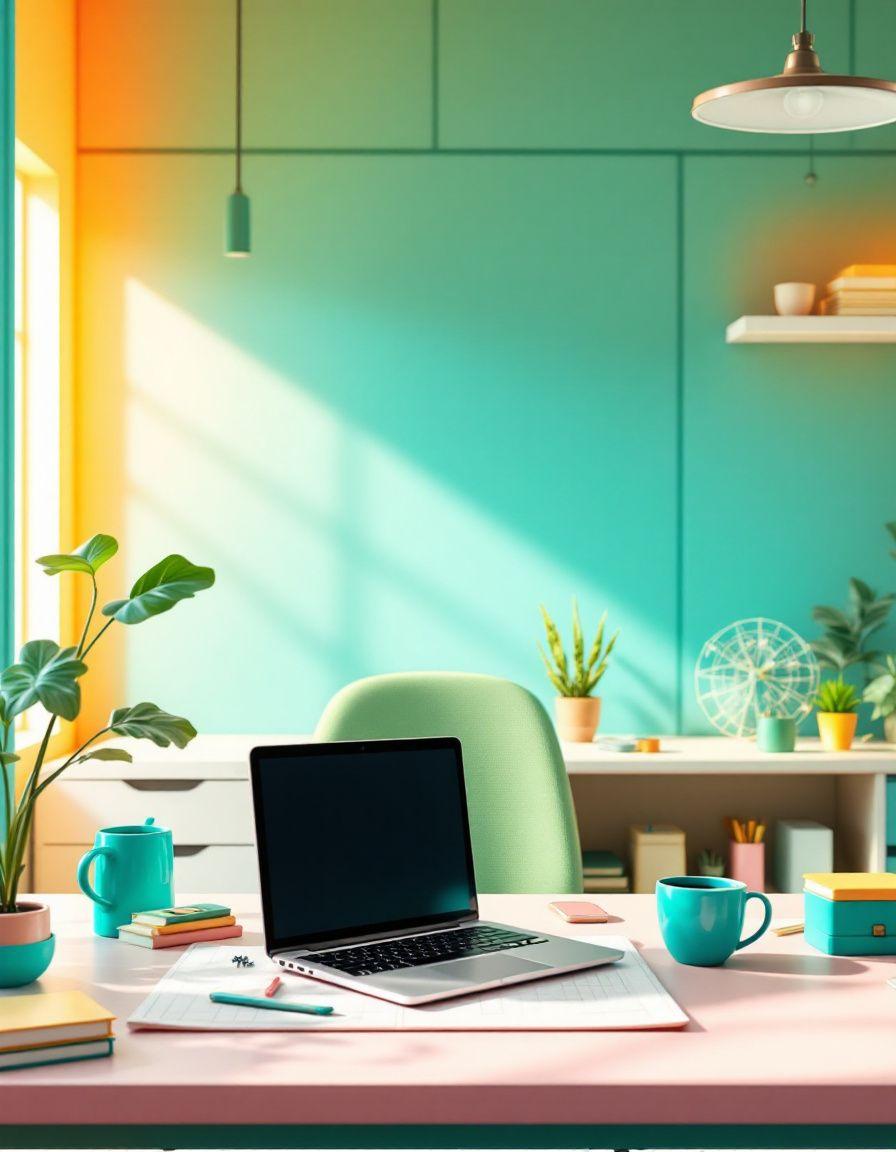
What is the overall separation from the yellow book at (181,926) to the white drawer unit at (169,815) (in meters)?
1.66

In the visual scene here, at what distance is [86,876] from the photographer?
1613 mm

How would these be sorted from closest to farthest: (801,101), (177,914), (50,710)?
(50,710) → (177,914) → (801,101)

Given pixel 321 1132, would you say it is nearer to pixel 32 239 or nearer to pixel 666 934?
pixel 666 934

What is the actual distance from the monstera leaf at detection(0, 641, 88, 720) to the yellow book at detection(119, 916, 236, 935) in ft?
1.09

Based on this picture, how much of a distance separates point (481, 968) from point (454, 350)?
9.08 feet

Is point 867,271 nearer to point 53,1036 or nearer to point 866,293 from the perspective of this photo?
point 866,293

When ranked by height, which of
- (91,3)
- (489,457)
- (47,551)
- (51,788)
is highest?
(91,3)

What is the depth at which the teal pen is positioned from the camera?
128cm

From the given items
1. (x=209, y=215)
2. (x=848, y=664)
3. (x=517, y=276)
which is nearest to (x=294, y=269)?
(x=209, y=215)

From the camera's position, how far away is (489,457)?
3.97 m

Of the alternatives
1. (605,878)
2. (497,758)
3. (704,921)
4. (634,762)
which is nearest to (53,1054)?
(704,921)

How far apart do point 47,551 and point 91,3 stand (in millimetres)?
1620

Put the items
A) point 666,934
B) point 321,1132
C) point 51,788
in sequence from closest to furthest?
1. point 321,1132
2. point 666,934
3. point 51,788

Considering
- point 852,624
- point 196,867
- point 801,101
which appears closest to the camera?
point 801,101
